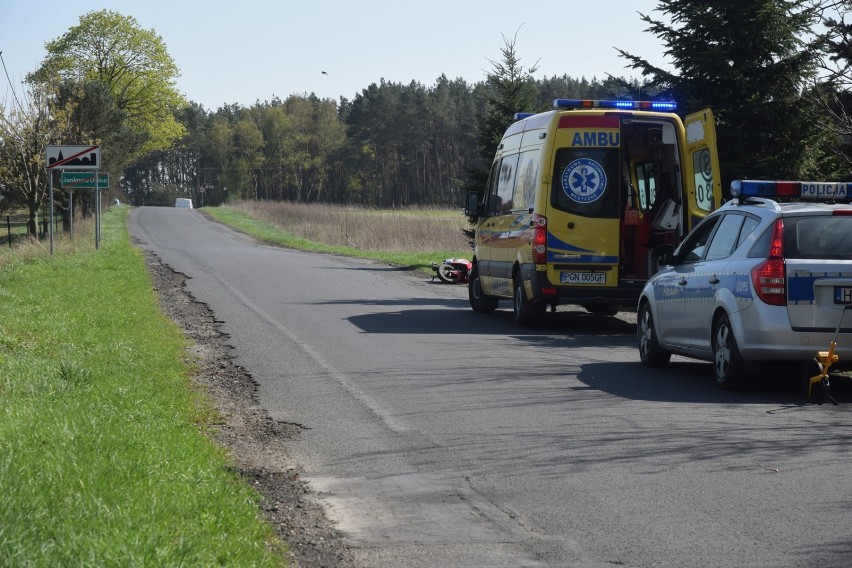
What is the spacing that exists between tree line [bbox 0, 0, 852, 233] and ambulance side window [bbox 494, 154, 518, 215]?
3.78 meters

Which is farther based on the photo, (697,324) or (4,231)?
(4,231)

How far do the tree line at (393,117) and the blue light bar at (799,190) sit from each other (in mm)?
3000

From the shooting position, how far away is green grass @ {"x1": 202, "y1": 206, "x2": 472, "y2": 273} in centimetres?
3362

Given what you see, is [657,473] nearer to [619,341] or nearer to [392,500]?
[392,500]

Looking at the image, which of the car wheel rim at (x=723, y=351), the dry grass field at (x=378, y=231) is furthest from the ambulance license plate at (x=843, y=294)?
the dry grass field at (x=378, y=231)

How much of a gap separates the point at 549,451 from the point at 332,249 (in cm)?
3500

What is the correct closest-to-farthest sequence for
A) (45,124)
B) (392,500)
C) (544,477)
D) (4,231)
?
(392,500)
(544,477)
(45,124)
(4,231)

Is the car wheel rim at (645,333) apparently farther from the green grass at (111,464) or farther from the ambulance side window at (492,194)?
the ambulance side window at (492,194)

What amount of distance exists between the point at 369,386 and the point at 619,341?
17.8 ft

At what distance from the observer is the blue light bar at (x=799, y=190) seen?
10375 millimetres

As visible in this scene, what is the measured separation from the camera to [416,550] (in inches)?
210

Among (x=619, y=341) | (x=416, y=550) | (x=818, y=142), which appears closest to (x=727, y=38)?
(x=818, y=142)

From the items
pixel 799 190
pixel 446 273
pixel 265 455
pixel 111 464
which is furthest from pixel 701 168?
pixel 446 273

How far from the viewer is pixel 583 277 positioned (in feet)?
51.6
